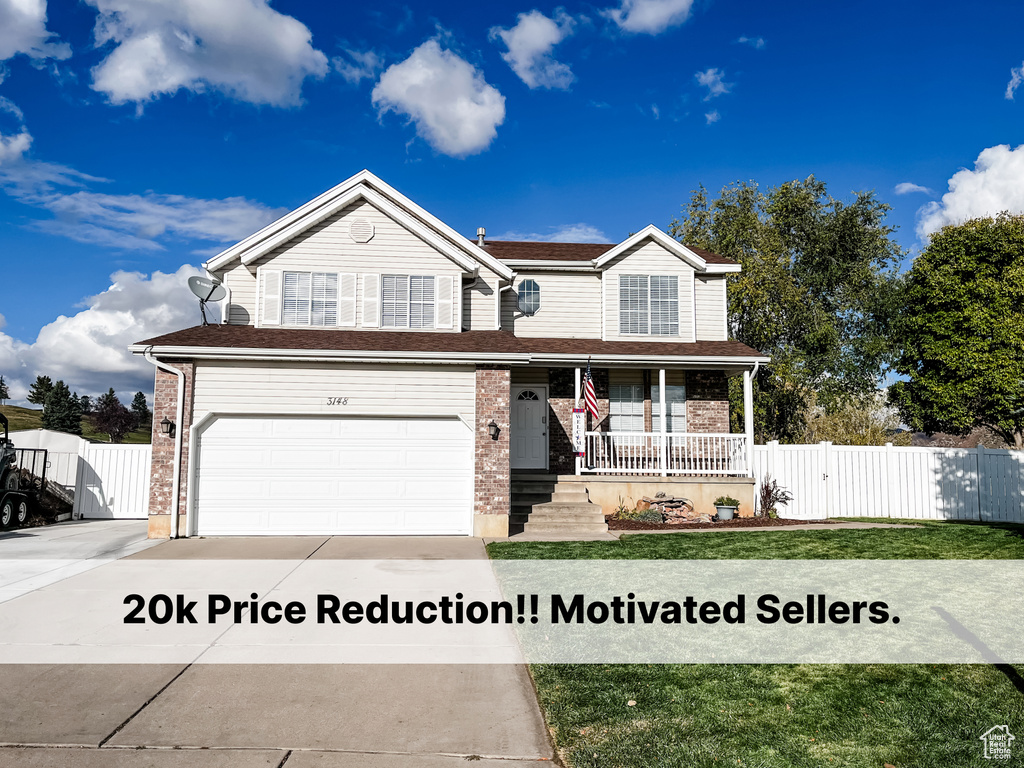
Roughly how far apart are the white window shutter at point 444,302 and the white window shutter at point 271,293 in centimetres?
364

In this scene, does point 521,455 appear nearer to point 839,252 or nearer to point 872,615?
point 872,615

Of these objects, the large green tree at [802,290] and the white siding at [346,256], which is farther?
the large green tree at [802,290]

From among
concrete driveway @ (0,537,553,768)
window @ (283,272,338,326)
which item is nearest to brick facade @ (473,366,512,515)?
window @ (283,272,338,326)

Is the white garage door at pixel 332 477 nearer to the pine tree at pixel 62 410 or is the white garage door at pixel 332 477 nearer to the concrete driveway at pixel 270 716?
the concrete driveway at pixel 270 716

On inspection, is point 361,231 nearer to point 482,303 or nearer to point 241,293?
point 241,293

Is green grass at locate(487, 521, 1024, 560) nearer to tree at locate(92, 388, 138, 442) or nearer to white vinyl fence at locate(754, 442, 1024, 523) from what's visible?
white vinyl fence at locate(754, 442, 1024, 523)

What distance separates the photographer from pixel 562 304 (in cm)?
1856

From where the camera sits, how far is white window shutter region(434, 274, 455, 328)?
50.4ft

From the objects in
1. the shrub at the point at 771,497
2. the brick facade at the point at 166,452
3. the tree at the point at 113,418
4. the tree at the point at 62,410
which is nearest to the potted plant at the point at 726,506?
the shrub at the point at 771,497

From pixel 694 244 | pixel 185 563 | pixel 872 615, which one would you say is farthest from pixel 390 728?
pixel 694 244

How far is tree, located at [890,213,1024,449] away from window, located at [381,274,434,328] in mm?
21069

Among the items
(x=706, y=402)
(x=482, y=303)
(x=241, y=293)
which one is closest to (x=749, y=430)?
(x=706, y=402)

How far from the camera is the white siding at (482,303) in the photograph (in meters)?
16.1

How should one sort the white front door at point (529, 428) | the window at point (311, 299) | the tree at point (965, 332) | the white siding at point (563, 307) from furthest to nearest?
the tree at point (965, 332) < the white siding at point (563, 307) < the white front door at point (529, 428) < the window at point (311, 299)
